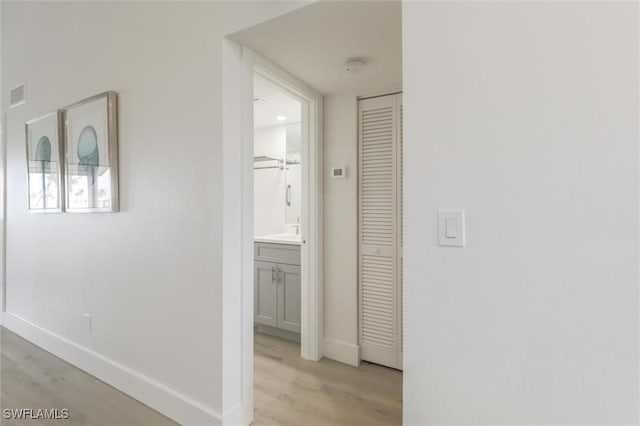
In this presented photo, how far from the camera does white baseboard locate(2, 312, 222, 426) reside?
5.87 feet

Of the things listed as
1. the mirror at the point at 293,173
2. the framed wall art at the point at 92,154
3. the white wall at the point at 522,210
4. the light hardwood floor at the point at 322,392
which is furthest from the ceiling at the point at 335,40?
the light hardwood floor at the point at 322,392

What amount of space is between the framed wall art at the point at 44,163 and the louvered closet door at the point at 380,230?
2356mm

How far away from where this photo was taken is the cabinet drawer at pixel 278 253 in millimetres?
2906

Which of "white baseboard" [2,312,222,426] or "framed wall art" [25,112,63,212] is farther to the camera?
"framed wall art" [25,112,63,212]

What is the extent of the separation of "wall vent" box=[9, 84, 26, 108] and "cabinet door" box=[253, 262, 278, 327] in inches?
103

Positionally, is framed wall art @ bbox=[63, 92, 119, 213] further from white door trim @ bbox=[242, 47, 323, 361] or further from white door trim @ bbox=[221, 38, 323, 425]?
white door trim @ bbox=[242, 47, 323, 361]

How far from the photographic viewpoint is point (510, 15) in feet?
3.45

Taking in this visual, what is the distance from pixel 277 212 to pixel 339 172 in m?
1.50

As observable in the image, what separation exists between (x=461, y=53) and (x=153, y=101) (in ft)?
5.63

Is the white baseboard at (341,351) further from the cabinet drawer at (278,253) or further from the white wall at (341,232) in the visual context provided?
the cabinet drawer at (278,253)

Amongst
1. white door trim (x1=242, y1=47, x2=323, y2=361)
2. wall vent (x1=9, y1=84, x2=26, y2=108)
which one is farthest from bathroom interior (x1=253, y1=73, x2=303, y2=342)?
wall vent (x1=9, y1=84, x2=26, y2=108)

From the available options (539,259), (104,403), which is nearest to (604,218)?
(539,259)

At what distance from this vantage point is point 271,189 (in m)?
3.95

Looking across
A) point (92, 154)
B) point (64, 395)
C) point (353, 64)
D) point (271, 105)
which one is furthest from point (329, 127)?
point (64, 395)
